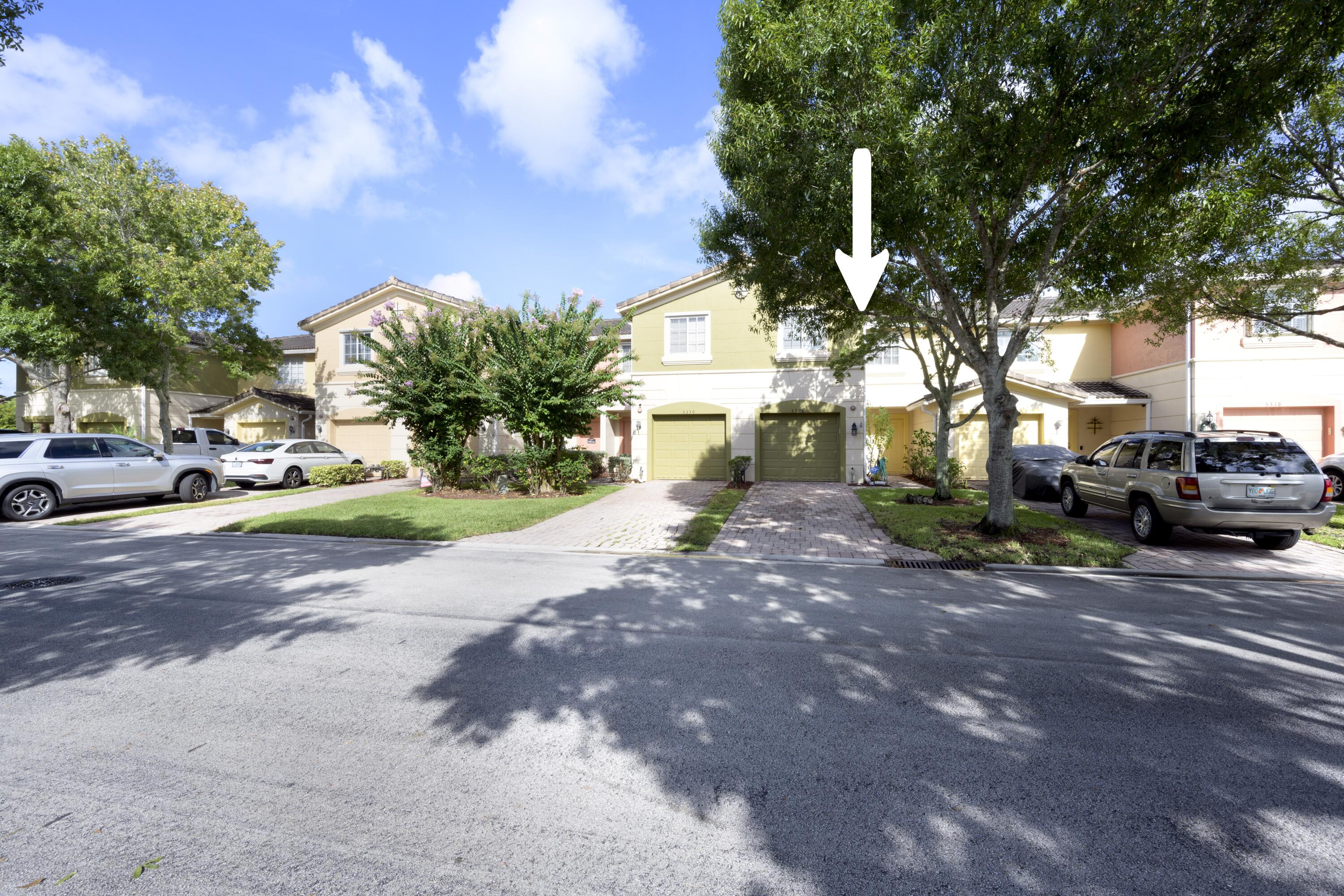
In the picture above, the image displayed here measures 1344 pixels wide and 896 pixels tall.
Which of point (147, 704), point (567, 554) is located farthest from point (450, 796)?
point (567, 554)

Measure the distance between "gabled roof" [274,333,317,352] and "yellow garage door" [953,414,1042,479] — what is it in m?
27.9

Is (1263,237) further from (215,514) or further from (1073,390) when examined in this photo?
(215,514)

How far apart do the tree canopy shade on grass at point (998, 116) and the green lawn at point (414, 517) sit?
7.15 metres

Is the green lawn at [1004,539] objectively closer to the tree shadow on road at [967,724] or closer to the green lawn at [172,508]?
the tree shadow on road at [967,724]

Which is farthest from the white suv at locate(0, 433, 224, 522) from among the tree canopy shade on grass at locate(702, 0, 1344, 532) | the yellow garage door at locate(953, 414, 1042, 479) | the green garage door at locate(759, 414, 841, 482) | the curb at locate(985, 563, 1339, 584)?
the yellow garage door at locate(953, 414, 1042, 479)

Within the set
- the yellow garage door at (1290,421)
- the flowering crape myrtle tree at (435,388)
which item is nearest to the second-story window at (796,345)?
the flowering crape myrtle tree at (435,388)

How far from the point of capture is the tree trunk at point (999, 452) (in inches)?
344

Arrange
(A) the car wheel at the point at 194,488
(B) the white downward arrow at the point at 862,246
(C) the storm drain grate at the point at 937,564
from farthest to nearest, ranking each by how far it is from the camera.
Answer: (A) the car wheel at the point at 194,488, (C) the storm drain grate at the point at 937,564, (B) the white downward arrow at the point at 862,246

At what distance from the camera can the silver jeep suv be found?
781 cm

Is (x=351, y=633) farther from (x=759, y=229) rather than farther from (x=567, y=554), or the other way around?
(x=759, y=229)

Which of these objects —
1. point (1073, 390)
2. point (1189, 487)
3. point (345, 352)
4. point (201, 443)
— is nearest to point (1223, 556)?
point (1189, 487)

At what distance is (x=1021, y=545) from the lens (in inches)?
327

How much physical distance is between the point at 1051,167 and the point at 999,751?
760 centimetres

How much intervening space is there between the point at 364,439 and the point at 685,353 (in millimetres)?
12611
